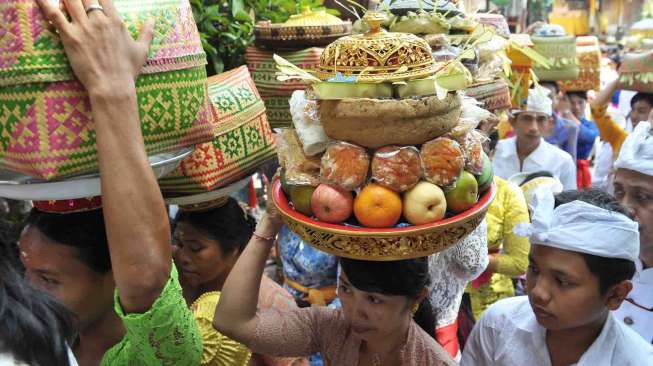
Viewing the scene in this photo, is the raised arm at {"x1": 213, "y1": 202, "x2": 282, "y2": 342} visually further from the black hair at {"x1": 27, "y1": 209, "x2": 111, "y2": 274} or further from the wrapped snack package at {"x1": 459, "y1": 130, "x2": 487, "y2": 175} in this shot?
the wrapped snack package at {"x1": 459, "y1": 130, "x2": 487, "y2": 175}

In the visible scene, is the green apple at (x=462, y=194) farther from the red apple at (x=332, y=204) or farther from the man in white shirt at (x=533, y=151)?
the man in white shirt at (x=533, y=151)

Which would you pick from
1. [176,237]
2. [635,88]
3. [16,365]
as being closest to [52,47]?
[16,365]

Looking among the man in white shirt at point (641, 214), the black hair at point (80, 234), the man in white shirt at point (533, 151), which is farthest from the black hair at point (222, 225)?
the man in white shirt at point (533, 151)

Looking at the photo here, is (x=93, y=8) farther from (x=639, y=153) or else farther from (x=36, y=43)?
(x=639, y=153)

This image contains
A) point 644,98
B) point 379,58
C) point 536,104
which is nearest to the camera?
point 379,58

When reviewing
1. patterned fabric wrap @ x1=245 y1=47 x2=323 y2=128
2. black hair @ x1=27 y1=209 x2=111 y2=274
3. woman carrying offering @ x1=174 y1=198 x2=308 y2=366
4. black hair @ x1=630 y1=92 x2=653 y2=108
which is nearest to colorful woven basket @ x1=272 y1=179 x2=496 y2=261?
black hair @ x1=27 y1=209 x2=111 y2=274

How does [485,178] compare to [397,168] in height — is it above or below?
below

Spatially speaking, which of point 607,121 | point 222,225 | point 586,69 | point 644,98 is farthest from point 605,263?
point 586,69

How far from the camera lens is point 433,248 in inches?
67.6

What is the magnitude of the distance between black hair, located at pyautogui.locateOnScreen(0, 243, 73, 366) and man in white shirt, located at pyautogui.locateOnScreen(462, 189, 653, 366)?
4.62 ft

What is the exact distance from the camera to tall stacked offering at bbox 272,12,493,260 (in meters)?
1.68

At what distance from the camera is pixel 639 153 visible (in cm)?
279

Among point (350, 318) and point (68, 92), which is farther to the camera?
point (350, 318)

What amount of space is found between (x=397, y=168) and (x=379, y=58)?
32 centimetres
